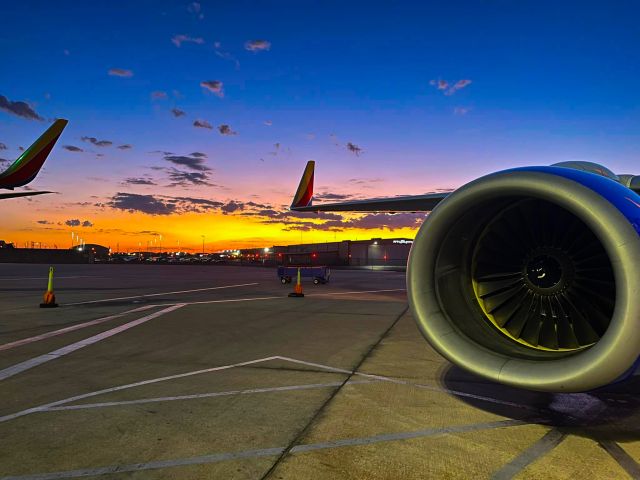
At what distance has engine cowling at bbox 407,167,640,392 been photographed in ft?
8.09

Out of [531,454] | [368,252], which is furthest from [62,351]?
[368,252]

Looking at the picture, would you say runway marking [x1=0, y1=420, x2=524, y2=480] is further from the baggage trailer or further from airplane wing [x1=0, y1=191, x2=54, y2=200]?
airplane wing [x1=0, y1=191, x2=54, y2=200]

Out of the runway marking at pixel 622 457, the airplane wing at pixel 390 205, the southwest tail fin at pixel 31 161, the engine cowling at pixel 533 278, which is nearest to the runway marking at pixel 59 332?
the airplane wing at pixel 390 205

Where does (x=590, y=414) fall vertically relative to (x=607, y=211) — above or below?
below

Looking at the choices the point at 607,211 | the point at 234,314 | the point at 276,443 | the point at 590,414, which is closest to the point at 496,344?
the point at 607,211

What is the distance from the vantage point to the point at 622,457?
3.08 m

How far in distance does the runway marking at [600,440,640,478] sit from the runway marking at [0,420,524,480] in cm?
63

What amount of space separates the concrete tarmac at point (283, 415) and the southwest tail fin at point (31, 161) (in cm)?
1504

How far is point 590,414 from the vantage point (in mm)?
3961

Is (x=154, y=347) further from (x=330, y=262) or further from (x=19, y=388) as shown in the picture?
(x=330, y=262)

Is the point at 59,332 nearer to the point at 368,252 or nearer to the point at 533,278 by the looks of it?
the point at 533,278

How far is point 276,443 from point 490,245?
7.62 ft

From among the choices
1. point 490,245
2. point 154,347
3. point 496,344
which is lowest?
point 154,347

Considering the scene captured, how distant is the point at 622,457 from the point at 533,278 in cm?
135
